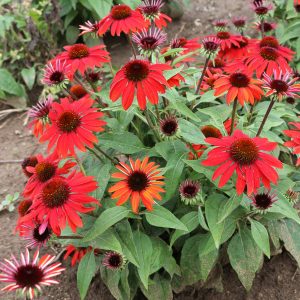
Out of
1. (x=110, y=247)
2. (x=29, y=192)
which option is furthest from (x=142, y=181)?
(x=29, y=192)

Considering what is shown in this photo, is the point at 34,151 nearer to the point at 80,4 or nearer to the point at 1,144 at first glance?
the point at 1,144

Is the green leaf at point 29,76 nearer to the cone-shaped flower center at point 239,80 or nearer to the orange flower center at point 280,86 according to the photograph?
the cone-shaped flower center at point 239,80

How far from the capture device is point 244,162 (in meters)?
Result: 1.40

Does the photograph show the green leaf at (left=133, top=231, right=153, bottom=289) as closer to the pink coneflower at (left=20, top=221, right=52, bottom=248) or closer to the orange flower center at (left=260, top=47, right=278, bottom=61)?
the pink coneflower at (left=20, top=221, right=52, bottom=248)

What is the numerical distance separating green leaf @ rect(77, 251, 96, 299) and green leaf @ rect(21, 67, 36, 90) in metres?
2.21

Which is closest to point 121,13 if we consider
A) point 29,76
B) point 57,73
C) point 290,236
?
point 57,73

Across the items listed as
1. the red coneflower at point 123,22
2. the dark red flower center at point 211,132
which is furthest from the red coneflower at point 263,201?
the red coneflower at point 123,22

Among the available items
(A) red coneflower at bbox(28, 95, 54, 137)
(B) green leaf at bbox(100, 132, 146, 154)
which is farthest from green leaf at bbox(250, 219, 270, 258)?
(A) red coneflower at bbox(28, 95, 54, 137)

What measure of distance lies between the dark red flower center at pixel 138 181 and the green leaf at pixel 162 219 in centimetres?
14

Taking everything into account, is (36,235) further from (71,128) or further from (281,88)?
(281,88)

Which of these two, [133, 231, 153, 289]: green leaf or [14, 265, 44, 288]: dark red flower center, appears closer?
[14, 265, 44, 288]: dark red flower center

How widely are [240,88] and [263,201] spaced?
0.43m

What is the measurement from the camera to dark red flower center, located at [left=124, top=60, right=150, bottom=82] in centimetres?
152

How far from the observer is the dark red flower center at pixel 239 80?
162cm
